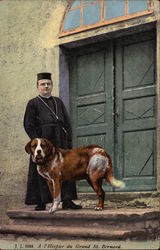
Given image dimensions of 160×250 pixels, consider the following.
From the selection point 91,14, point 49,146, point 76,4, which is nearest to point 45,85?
point 49,146

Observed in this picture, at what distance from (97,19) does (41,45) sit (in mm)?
1064

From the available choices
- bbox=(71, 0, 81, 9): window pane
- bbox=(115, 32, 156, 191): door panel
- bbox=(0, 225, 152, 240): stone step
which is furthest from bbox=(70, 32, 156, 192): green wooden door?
bbox=(0, 225, 152, 240): stone step

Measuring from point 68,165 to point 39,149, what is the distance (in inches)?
15.7

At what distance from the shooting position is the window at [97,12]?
20.1ft

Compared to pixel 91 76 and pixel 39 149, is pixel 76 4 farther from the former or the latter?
pixel 39 149

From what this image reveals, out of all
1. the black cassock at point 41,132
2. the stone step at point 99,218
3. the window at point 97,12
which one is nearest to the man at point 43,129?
the black cassock at point 41,132

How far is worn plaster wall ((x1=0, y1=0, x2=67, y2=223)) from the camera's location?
7.04 meters

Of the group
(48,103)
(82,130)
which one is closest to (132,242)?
(48,103)

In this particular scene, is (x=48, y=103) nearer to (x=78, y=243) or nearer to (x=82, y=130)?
(x=82, y=130)

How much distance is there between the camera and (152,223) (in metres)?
4.96

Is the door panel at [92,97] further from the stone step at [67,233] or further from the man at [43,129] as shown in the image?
the stone step at [67,233]

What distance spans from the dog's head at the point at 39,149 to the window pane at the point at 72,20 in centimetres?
230

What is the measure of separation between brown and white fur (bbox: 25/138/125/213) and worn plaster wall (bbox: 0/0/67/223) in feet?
5.96

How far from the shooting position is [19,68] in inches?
289
